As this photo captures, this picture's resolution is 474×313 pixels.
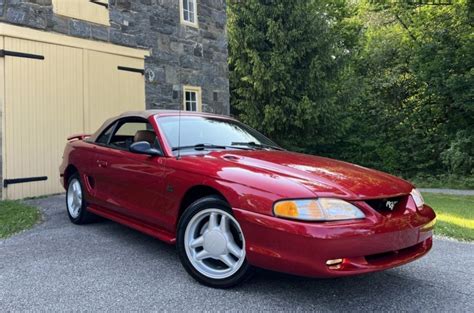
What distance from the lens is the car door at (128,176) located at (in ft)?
13.3

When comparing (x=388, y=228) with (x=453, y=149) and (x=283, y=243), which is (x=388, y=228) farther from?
(x=453, y=149)

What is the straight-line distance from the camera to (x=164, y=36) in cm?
1068

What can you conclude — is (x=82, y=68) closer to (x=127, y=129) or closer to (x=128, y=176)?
(x=127, y=129)

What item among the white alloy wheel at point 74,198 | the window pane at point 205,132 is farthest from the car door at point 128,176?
the white alloy wheel at point 74,198

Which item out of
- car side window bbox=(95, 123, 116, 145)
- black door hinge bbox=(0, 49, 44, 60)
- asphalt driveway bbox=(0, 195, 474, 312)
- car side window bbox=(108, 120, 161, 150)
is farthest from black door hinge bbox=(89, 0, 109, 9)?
asphalt driveway bbox=(0, 195, 474, 312)

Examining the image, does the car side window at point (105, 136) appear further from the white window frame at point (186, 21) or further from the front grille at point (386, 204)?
the white window frame at point (186, 21)

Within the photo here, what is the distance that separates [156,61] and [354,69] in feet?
43.5

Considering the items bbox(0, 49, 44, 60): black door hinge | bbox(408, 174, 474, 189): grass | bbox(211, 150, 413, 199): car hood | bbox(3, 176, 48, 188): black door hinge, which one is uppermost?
bbox(0, 49, 44, 60): black door hinge

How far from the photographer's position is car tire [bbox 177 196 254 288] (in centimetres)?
335

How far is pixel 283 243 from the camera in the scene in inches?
117

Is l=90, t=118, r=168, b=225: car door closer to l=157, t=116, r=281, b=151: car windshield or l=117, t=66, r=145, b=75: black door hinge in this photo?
l=157, t=116, r=281, b=151: car windshield

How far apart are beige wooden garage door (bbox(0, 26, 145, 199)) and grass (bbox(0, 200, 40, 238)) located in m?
0.78

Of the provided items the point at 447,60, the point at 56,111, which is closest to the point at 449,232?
the point at 56,111

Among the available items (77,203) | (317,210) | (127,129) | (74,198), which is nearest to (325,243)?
(317,210)
